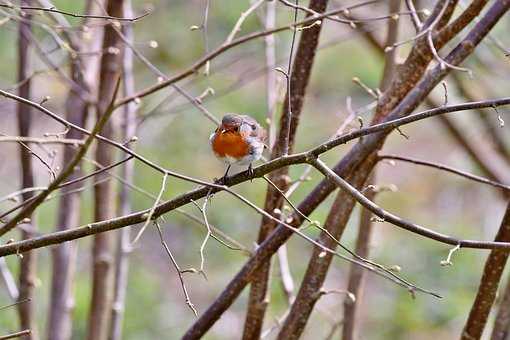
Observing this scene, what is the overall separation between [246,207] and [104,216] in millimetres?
3473

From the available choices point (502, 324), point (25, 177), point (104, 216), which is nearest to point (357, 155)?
point (502, 324)

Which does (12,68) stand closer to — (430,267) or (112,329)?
(430,267)

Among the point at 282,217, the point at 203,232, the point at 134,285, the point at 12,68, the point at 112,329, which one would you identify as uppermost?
the point at 12,68

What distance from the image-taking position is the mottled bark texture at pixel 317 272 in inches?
102

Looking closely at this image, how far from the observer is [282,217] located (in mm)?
2637

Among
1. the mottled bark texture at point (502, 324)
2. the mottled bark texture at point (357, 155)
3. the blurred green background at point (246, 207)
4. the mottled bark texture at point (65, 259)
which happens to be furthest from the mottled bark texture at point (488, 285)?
the blurred green background at point (246, 207)

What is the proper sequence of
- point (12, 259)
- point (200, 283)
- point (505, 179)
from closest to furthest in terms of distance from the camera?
point (505, 179) → point (12, 259) → point (200, 283)

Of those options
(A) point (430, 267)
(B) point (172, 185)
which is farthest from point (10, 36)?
(A) point (430, 267)

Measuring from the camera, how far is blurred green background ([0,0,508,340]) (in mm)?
5820

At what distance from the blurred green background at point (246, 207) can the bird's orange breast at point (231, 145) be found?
8.09 ft

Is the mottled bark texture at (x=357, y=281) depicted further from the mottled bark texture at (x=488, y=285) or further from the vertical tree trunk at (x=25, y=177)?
the vertical tree trunk at (x=25, y=177)

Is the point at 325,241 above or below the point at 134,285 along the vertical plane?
below

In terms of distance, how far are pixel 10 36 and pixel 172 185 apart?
201cm

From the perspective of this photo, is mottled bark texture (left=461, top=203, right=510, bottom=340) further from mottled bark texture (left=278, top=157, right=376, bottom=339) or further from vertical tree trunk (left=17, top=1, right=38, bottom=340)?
vertical tree trunk (left=17, top=1, right=38, bottom=340)
